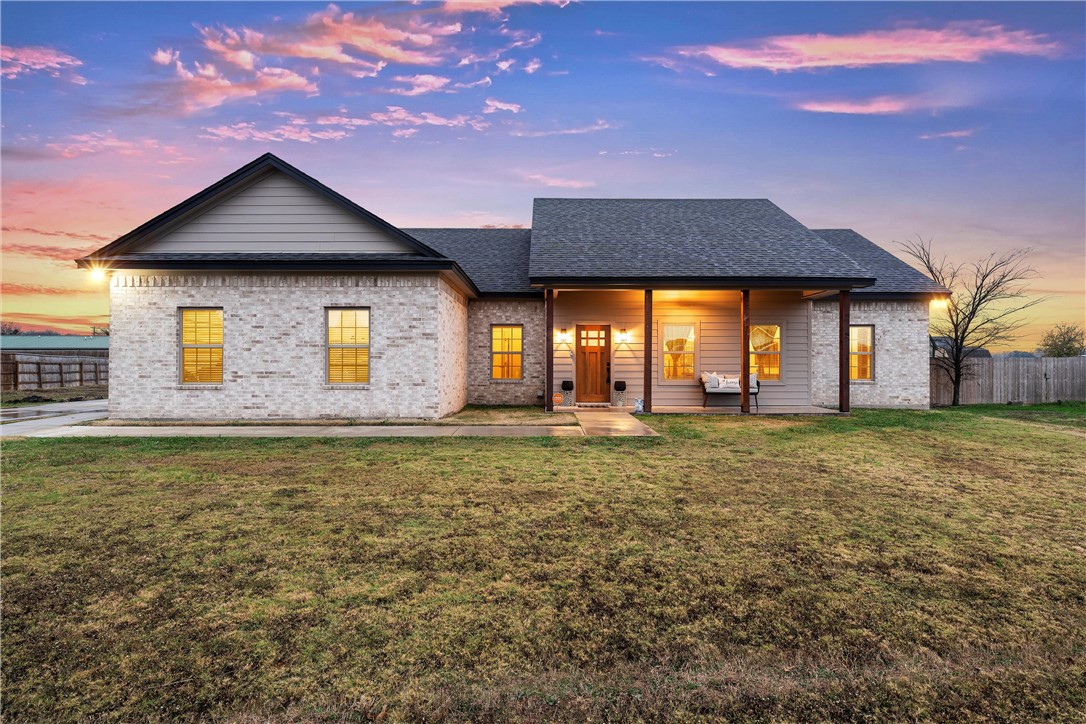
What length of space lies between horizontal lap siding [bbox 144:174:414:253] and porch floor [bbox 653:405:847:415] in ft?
28.1

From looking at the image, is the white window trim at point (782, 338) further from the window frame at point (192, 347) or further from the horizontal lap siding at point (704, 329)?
the window frame at point (192, 347)

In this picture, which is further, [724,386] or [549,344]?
[724,386]

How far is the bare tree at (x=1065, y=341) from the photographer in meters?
24.8

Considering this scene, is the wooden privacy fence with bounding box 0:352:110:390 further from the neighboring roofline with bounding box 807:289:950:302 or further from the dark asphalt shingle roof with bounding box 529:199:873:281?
the neighboring roofline with bounding box 807:289:950:302

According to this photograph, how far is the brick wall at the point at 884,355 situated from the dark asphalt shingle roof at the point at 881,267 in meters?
0.50

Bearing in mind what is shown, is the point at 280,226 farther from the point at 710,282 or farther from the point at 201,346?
the point at 710,282

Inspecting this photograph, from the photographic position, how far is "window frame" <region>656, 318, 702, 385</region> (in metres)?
14.7

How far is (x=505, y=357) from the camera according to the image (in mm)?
15812

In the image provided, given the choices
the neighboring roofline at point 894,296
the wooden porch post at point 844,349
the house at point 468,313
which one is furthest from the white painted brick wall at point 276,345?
the neighboring roofline at point 894,296

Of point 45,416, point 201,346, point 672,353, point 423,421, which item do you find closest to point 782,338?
point 672,353

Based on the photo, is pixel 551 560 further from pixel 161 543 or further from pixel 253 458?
pixel 253 458

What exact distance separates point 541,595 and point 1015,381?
2339 centimetres

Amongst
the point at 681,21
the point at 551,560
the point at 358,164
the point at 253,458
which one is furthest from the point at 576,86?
the point at 551,560

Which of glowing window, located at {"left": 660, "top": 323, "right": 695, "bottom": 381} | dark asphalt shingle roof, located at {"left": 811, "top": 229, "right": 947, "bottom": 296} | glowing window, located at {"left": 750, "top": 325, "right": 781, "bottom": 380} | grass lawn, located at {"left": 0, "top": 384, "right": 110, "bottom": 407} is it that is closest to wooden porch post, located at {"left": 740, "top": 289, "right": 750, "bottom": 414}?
glowing window, located at {"left": 750, "top": 325, "right": 781, "bottom": 380}
